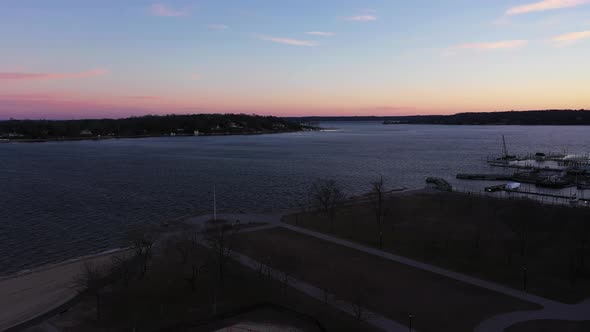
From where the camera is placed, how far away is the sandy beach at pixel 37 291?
982 inches

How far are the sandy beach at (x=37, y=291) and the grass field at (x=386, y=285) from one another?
12117 mm

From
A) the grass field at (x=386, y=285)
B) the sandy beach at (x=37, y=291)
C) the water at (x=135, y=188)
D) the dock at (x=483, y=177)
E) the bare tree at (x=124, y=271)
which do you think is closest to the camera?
the grass field at (x=386, y=285)

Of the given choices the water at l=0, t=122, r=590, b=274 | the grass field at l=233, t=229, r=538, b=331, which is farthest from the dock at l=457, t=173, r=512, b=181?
the grass field at l=233, t=229, r=538, b=331

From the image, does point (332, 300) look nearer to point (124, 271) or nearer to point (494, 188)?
point (124, 271)

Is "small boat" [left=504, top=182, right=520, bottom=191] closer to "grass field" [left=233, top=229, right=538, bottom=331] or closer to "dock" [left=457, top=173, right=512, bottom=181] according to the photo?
"dock" [left=457, top=173, right=512, bottom=181]

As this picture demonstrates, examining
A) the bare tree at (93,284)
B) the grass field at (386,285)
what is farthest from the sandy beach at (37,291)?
the grass field at (386,285)

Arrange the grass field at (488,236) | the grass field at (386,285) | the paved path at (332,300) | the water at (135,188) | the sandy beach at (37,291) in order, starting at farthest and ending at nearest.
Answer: the water at (135,188) → the grass field at (488,236) → the sandy beach at (37,291) → the grass field at (386,285) → the paved path at (332,300)

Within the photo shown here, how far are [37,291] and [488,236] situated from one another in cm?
3496

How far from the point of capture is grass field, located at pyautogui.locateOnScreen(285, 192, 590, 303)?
2883cm

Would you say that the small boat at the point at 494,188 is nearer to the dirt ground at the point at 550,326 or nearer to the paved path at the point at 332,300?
the dirt ground at the point at 550,326

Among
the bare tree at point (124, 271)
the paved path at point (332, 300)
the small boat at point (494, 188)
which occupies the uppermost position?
the bare tree at point (124, 271)

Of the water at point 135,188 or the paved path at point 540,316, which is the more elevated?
the water at point 135,188

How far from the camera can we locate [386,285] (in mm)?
27562

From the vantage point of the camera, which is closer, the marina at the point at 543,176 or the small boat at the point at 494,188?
the marina at the point at 543,176
